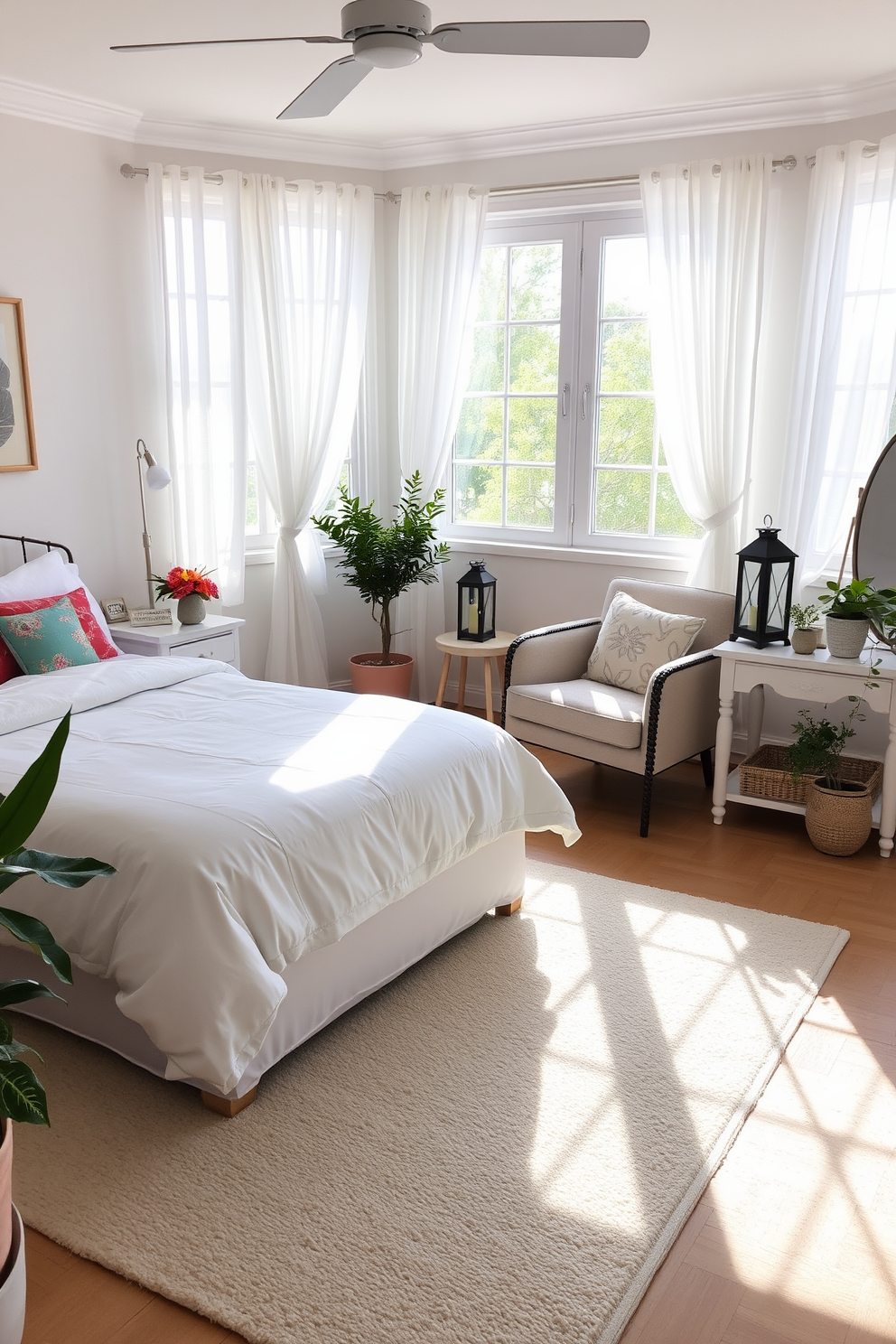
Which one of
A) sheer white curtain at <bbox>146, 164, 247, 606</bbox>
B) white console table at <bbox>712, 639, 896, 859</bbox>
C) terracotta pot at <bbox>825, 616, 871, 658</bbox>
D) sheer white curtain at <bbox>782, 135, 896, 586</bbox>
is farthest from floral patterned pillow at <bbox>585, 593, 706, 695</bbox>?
sheer white curtain at <bbox>146, 164, 247, 606</bbox>

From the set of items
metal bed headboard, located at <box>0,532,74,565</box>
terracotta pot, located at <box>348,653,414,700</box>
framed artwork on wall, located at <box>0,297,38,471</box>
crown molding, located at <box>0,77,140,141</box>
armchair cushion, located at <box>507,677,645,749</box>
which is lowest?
terracotta pot, located at <box>348,653,414,700</box>

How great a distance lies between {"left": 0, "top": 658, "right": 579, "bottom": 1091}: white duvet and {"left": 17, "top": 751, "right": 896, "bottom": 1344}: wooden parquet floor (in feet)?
1.52

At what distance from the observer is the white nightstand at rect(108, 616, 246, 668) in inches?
170

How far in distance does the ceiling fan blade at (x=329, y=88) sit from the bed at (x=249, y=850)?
1.73m

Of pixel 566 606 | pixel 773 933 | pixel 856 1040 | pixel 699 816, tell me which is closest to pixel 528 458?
pixel 566 606

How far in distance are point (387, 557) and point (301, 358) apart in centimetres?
105

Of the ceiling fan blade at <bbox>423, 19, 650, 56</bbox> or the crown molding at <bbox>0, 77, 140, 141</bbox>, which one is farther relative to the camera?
the crown molding at <bbox>0, 77, 140, 141</bbox>

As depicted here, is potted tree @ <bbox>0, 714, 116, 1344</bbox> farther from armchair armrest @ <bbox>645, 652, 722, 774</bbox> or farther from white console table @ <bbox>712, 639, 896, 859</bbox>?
white console table @ <bbox>712, 639, 896, 859</bbox>

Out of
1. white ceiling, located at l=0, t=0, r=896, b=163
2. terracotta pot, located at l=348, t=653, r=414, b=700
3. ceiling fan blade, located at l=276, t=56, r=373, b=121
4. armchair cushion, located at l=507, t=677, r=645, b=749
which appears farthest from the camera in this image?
terracotta pot, located at l=348, t=653, r=414, b=700

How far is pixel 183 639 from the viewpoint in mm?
4371

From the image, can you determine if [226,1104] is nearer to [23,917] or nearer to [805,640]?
[23,917]

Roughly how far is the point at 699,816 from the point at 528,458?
6.62 ft

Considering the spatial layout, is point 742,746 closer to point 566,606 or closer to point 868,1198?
point 566,606

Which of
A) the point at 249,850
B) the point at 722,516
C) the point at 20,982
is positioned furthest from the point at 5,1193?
the point at 722,516
